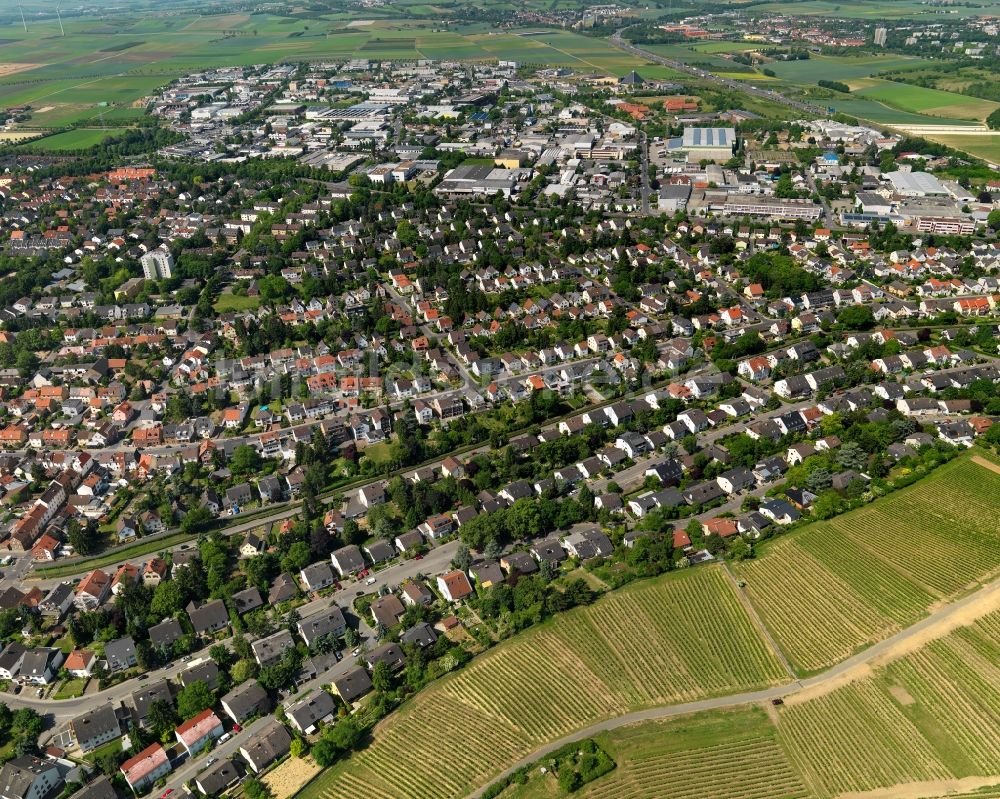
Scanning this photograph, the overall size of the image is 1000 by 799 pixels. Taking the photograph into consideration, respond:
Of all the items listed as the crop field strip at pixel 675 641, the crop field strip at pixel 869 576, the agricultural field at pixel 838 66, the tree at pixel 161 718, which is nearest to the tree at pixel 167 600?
the tree at pixel 161 718

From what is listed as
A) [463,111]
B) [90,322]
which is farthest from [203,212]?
[463,111]

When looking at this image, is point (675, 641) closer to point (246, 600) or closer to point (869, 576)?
point (869, 576)

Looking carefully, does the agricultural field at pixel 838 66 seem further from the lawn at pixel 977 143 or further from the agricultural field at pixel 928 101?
the lawn at pixel 977 143

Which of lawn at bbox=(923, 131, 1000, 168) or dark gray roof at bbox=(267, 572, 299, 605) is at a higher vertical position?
lawn at bbox=(923, 131, 1000, 168)

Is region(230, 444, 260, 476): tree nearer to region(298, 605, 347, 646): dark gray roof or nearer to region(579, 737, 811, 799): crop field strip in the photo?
region(298, 605, 347, 646): dark gray roof

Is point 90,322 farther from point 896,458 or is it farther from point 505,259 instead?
point 896,458

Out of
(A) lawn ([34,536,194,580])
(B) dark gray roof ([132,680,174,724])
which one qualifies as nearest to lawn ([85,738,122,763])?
(B) dark gray roof ([132,680,174,724])
